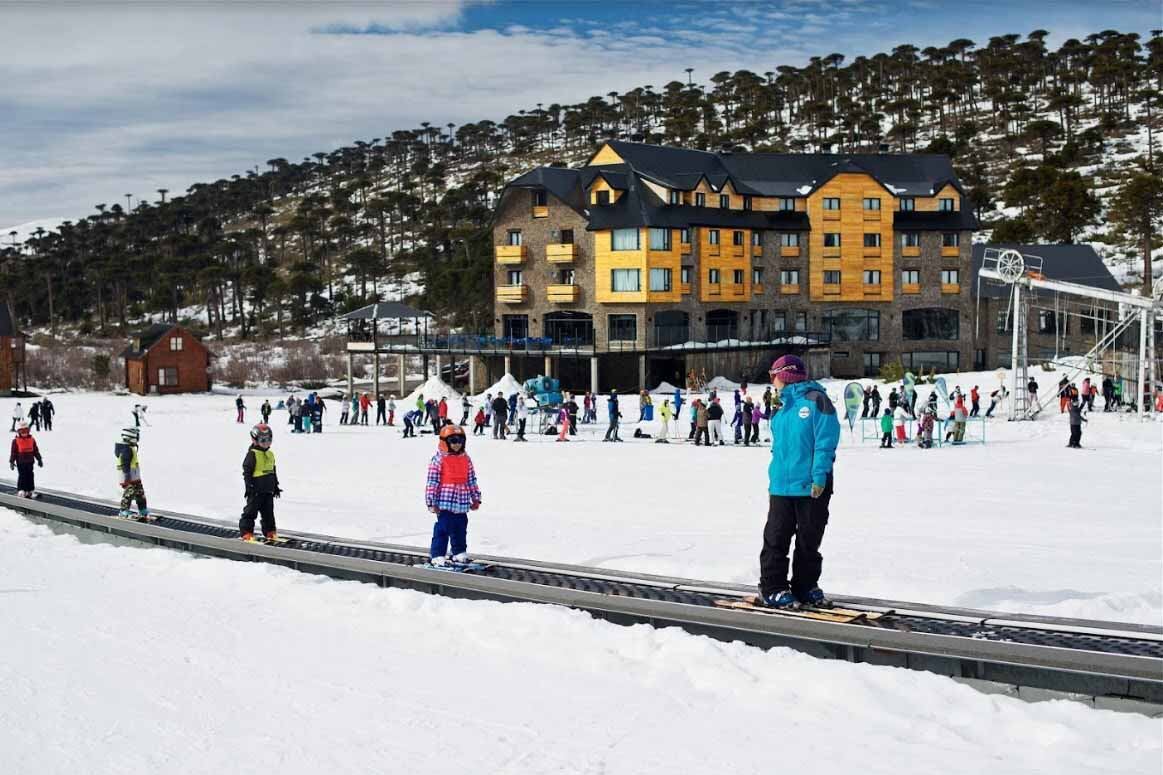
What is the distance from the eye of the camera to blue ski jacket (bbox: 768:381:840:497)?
27.5 feet

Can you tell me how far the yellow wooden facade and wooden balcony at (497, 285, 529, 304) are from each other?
14.6 m

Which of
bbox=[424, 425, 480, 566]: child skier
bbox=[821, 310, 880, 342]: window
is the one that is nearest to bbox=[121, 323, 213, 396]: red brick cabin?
bbox=[821, 310, 880, 342]: window

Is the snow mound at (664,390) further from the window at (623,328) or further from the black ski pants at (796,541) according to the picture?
the black ski pants at (796,541)

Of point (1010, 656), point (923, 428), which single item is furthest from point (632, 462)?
point (1010, 656)

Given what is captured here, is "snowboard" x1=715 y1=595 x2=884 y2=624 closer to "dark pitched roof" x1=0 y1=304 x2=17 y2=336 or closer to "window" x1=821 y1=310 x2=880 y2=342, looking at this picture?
"window" x1=821 y1=310 x2=880 y2=342

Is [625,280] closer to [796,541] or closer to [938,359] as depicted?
[938,359]

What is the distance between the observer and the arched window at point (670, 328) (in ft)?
177

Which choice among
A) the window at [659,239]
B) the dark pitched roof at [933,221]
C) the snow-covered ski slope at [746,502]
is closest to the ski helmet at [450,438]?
the snow-covered ski slope at [746,502]

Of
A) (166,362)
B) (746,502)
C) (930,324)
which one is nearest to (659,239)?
(930,324)

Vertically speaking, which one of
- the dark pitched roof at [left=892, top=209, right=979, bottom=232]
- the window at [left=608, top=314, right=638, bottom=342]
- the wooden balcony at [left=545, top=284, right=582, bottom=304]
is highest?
the dark pitched roof at [left=892, top=209, right=979, bottom=232]

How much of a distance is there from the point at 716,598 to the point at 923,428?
21.7 meters

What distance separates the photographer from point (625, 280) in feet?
178

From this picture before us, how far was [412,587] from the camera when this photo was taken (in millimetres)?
10812

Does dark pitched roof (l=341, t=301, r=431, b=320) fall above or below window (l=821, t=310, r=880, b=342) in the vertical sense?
above
